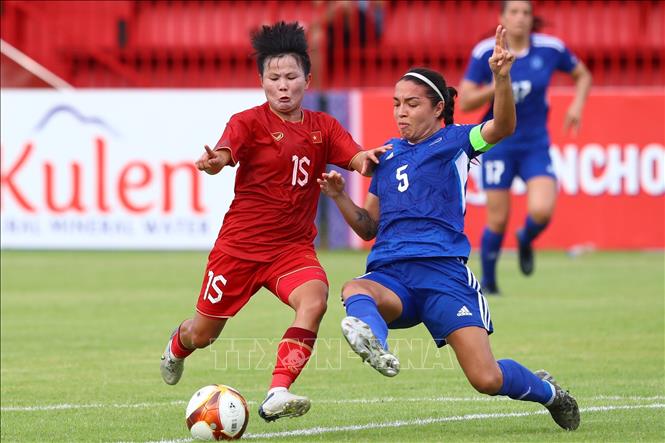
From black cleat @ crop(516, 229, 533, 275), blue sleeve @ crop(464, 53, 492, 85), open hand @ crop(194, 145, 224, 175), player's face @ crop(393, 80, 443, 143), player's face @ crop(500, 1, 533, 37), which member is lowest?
black cleat @ crop(516, 229, 533, 275)

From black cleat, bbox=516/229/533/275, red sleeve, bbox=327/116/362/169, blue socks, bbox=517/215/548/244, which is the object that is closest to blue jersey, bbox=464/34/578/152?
blue socks, bbox=517/215/548/244

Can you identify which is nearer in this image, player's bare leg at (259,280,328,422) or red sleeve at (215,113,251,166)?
player's bare leg at (259,280,328,422)

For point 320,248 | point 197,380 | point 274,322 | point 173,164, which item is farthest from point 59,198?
point 197,380

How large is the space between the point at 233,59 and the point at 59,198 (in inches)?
167

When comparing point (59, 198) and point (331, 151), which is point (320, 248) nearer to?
point (59, 198)

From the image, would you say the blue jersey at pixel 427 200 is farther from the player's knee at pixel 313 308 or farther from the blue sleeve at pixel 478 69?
the blue sleeve at pixel 478 69

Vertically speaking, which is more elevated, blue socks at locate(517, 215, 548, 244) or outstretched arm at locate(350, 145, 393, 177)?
outstretched arm at locate(350, 145, 393, 177)

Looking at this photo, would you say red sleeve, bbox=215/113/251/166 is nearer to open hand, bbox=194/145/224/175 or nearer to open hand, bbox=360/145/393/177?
open hand, bbox=194/145/224/175

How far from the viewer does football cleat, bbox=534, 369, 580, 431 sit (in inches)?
232

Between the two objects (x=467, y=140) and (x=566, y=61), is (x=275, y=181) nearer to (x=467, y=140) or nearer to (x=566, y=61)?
(x=467, y=140)

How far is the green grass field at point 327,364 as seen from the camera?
6.14 meters

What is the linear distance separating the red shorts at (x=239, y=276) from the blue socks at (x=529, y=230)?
17.4ft

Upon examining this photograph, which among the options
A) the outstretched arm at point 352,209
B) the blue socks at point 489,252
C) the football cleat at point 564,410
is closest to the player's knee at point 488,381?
the football cleat at point 564,410

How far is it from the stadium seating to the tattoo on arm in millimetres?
12508
